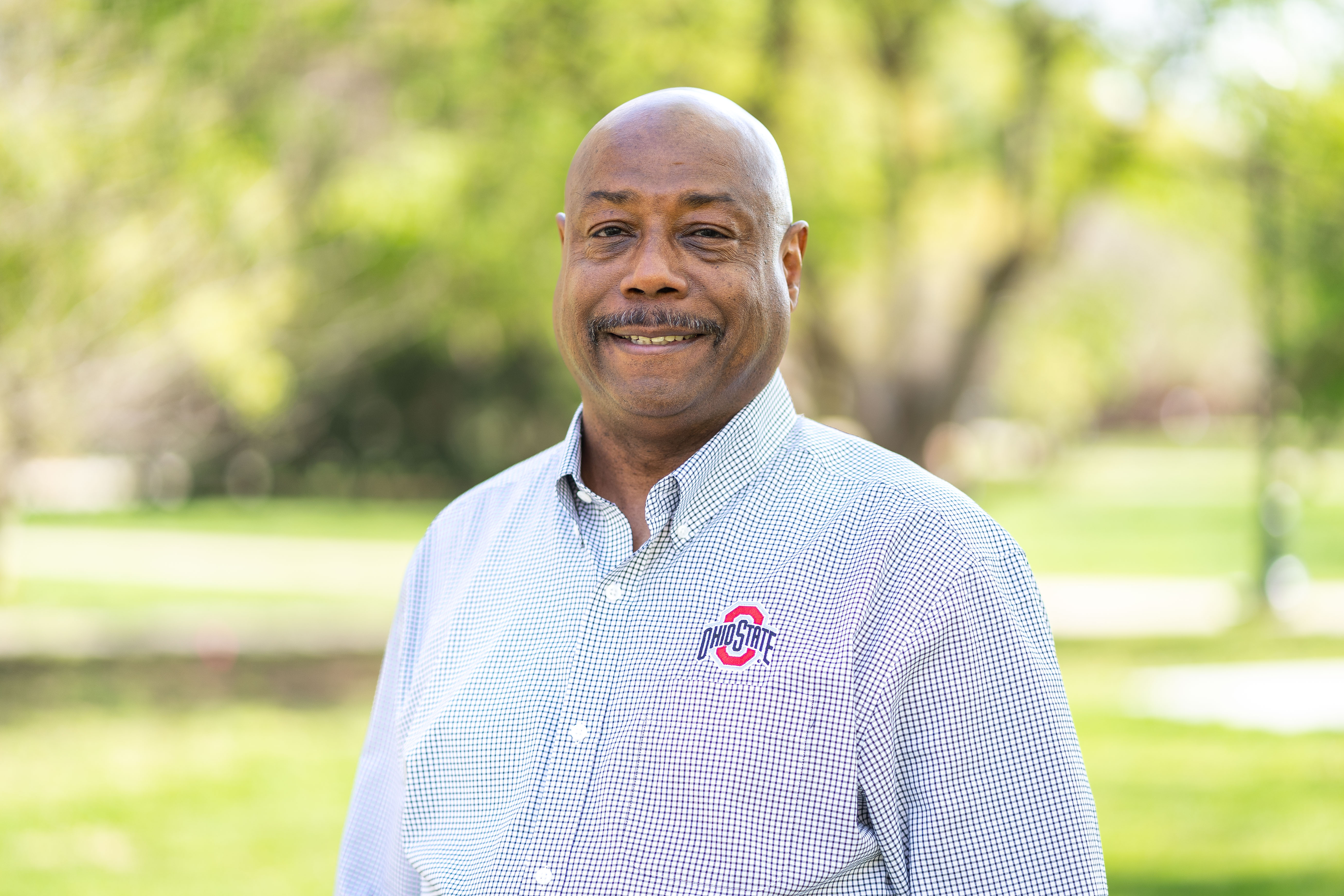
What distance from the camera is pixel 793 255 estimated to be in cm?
215

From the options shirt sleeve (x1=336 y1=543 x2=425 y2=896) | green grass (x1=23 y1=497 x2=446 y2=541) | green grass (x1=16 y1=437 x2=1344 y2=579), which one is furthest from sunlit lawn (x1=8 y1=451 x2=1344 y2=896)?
green grass (x1=23 y1=497 x2=446 y2=541)

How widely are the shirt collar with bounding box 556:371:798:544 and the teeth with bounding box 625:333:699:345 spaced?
133 mm

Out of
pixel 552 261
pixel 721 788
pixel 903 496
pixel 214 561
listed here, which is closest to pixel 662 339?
pixel 903 496

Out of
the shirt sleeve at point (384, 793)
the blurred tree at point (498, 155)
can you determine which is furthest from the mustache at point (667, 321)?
the blurred tree at point (498, 155)

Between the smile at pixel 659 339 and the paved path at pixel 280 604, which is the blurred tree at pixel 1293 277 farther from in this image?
the smile at pixel 659 339

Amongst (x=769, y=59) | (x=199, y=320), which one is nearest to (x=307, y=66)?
(x=199, y=320)

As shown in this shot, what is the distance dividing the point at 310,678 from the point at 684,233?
9.65 meters

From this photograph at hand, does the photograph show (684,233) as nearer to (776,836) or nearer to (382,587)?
(776,836)

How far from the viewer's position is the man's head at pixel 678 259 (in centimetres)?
194

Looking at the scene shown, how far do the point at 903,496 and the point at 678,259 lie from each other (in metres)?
0.45

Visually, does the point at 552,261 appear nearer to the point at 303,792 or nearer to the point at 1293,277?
the point at 303,792

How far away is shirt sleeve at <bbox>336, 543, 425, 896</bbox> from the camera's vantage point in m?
2.18

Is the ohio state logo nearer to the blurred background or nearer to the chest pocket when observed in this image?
the chest pocket

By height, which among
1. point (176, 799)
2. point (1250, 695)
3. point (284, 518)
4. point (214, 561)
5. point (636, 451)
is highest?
point (284, 518)
